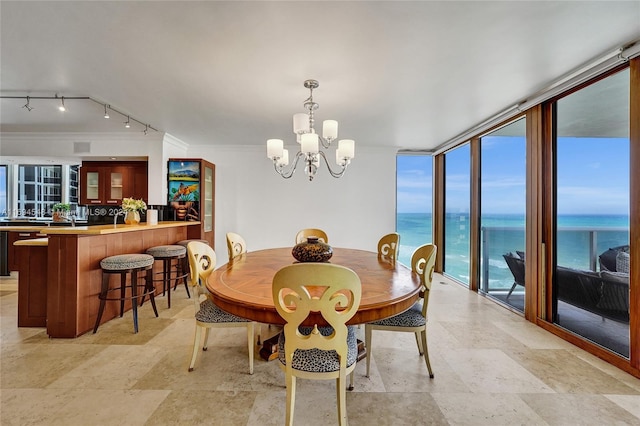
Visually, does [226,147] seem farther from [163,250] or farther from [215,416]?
[215,416]

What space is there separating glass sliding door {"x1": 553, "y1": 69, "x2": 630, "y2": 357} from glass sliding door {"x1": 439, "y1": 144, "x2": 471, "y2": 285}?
1.54 metres

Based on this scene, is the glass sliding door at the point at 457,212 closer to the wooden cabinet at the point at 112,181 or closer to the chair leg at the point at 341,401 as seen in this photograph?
the chair leg at the point at 341,401

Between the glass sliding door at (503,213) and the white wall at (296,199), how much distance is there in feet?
5.54

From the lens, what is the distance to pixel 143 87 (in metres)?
2.76

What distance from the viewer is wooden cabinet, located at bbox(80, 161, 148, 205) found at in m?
4.94

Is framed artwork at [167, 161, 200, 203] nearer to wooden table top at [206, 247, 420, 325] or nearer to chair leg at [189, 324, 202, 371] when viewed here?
wooden table top at [206, 247, 420, 325]

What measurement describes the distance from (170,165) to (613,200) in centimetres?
570

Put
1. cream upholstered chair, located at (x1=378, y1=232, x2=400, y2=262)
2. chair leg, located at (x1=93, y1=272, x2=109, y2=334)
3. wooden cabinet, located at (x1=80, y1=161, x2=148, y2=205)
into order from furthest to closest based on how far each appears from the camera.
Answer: wooden cabinet, located at (x1=80, y1=161, x2=148, y2=205) → cream upholstered chair, located at (x1=378, y1=232, x2=400, y2=262) → chair leg, located at (x1=93, y1=272, x2=109, y2=334)

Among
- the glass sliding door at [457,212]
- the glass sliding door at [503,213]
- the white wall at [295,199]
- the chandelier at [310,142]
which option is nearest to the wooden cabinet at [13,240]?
the white wall at [295,199]

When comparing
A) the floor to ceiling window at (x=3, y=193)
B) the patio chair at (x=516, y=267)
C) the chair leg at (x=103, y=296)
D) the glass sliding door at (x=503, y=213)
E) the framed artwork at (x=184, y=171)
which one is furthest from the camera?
the floor to ceiling window at (x=3, y=193)

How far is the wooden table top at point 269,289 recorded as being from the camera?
130 cm

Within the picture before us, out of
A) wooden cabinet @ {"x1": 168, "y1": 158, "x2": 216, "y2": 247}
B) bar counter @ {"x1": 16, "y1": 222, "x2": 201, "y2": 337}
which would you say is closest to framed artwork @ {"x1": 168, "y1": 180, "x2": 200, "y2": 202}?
wooden cabinet @ {"x1": 168, "y1": 158, "x2": 216, "y2": 247}

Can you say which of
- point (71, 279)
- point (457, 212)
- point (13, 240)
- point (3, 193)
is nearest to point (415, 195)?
point (457, 212)

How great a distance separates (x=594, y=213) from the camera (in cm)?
267
